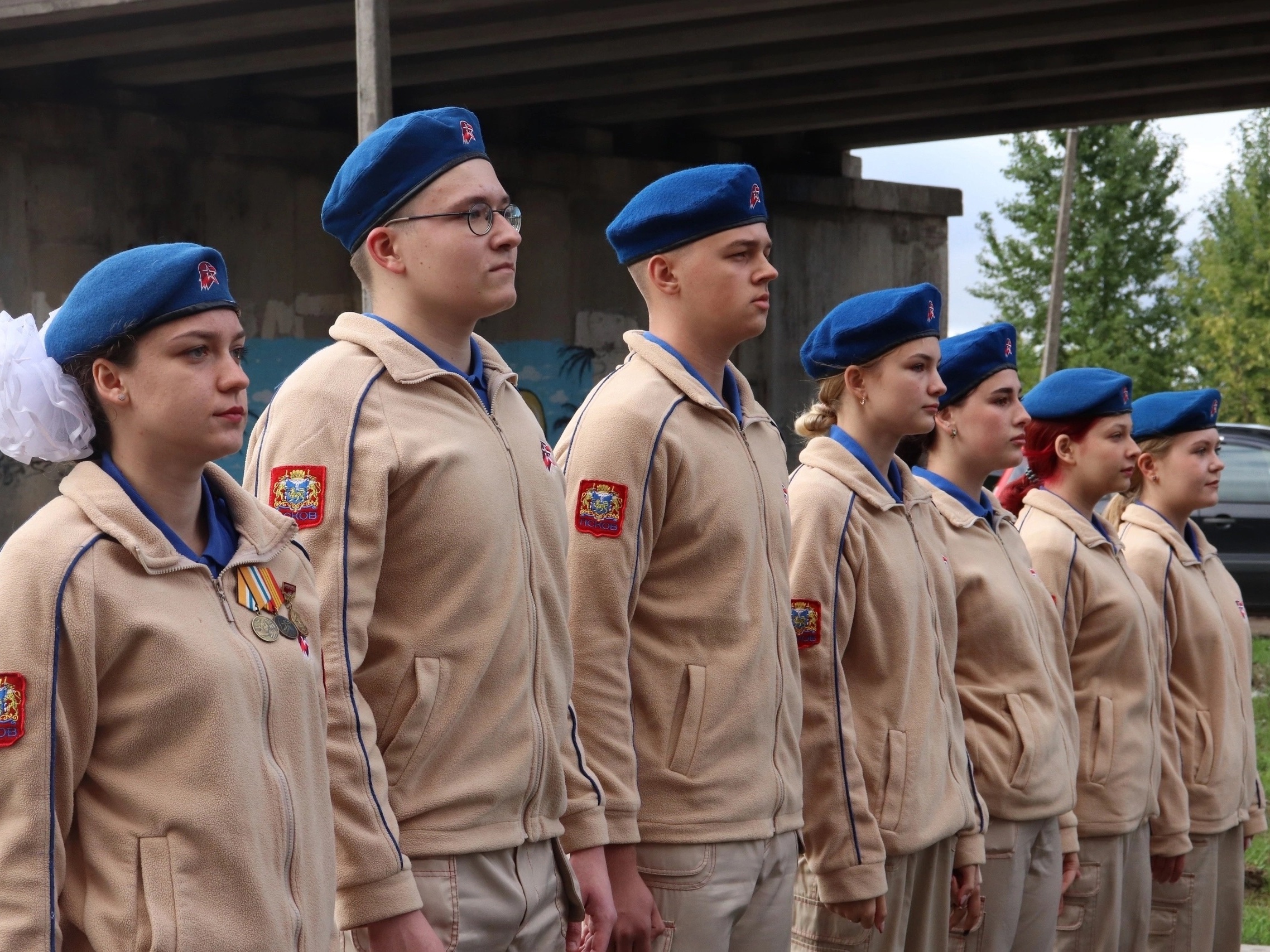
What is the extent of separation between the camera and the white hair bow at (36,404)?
8.33ft

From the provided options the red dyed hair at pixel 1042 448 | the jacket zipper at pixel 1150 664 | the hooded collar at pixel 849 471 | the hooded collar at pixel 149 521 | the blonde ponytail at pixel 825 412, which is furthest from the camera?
the red dyed hair at pixel 1042 448

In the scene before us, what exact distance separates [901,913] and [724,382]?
1.45m

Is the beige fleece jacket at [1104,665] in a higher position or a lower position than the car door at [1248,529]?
higher

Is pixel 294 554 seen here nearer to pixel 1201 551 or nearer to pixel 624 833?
pixel 624 833

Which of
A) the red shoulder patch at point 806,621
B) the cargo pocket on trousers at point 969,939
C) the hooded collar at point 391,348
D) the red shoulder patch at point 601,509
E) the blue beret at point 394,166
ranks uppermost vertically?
the blue beret at point 394,166

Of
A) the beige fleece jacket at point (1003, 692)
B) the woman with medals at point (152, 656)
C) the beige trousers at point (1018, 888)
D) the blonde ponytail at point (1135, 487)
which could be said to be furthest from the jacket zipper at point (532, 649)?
the blonde ponytail at point (1135, 487)

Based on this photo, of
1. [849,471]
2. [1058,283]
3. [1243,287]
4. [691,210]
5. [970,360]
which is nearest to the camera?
[691,210]

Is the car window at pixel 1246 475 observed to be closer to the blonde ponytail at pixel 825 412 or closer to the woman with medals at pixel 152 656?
the blonde ponytail at pixel 825 412

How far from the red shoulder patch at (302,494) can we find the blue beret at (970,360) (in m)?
2.54

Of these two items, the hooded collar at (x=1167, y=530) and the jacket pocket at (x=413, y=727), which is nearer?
the jacket pocket at (x=413, y=727)

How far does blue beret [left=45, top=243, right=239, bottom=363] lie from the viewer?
2582 millimetres

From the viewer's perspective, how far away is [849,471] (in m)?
4.35

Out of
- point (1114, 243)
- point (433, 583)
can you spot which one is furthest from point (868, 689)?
point (1114, 243)

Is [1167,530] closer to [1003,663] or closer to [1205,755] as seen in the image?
[1205,755]
